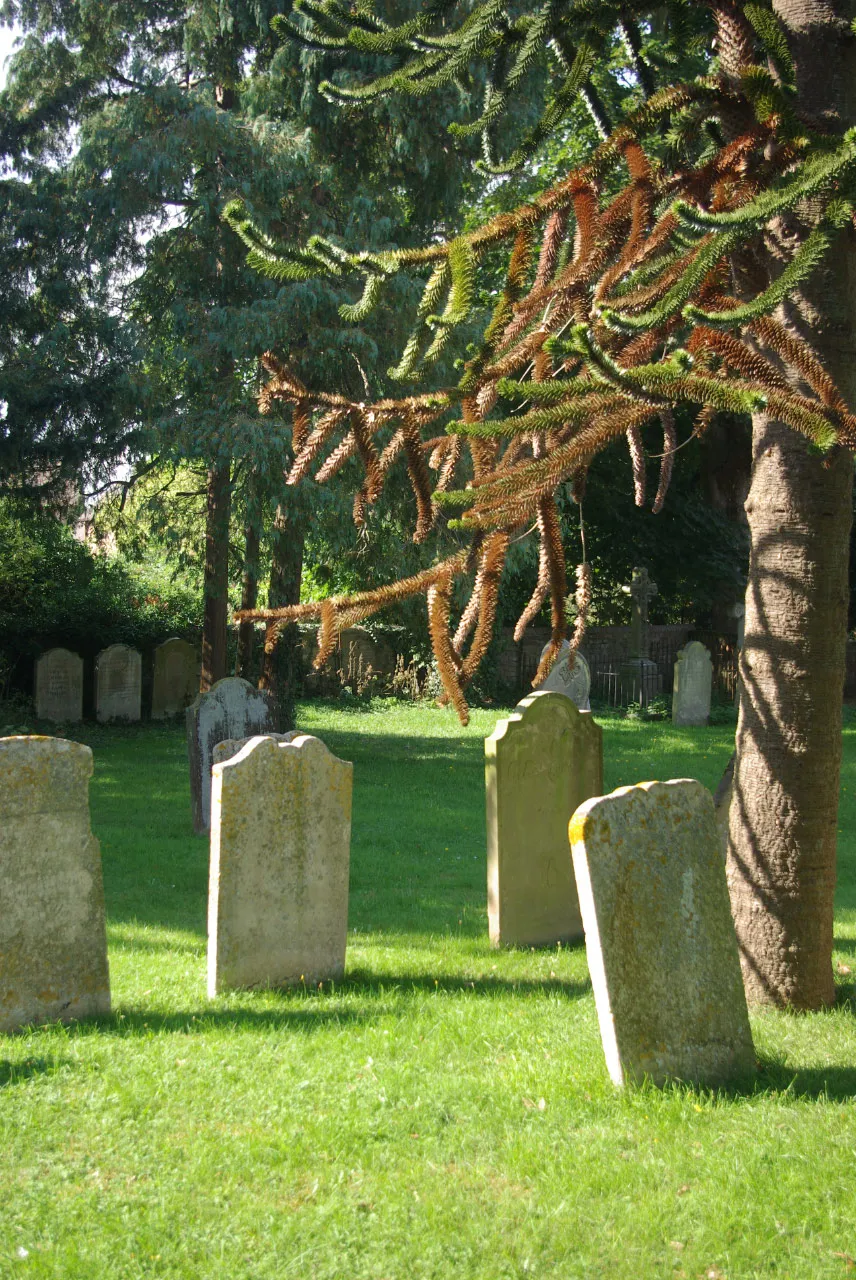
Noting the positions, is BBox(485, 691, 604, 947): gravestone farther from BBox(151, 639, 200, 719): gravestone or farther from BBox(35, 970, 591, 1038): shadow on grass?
BBox(151, 639, 200, 719): gravestone

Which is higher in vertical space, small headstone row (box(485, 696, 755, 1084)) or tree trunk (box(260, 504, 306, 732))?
tree trunk (box(260, 504, 306, 732))

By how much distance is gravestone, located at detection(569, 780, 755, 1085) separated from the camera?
481 centimetres

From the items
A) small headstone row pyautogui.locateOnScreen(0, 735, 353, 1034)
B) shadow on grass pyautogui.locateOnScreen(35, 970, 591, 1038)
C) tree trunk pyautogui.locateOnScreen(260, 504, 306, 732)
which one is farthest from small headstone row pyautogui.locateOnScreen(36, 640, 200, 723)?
shadow on grass pyautogui.locateOnScreen(35, 970, 591, 1038)

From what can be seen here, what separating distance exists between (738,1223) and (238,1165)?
171 cm

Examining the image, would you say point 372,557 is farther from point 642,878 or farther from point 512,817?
point 642,878

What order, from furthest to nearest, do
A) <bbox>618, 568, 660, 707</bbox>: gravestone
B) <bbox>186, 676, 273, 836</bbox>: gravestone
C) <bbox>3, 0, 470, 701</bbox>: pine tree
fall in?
<bbox>618, 568, 660, 707</bbox>: gravestone, <bbox>3, 0, 470, 701</bbox>: pine tree, <bbox>186, 676, 273, 836</bbox>: gravestone

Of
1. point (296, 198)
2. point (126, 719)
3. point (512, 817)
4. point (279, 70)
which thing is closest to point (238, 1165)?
point (512, 817)

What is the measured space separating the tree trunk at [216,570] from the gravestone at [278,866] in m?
8.42

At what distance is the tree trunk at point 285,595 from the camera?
1509cm

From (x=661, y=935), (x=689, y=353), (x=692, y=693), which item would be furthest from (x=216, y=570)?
(x=689, y=353)

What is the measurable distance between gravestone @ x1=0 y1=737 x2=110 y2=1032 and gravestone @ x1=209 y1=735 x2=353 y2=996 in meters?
0.64

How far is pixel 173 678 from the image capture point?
20.3 metres

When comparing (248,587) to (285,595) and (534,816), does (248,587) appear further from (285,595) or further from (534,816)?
(534,816)

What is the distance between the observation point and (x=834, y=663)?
5773 millimetres
